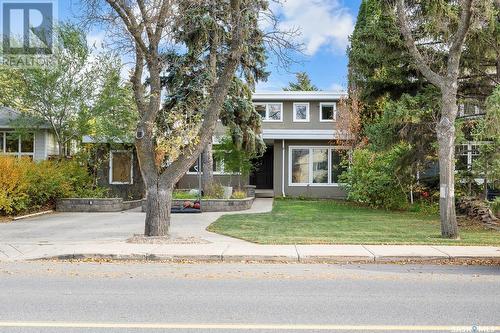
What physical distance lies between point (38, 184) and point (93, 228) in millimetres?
5387

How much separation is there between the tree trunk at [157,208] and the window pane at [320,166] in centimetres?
1543

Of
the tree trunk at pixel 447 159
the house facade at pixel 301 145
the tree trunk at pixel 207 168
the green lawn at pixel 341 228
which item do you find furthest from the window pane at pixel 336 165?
the tree trunk at pixel 447 159

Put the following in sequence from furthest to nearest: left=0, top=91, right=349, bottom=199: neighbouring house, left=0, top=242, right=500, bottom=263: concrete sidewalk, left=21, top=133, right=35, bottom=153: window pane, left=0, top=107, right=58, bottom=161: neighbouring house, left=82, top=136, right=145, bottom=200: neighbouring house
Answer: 1. left=21, top=133, right=35, bottom=153: window pane
2. left=0, top=91, right=349, bottom=199: neighbouring house
3. left=0, top=107, right=58, bottom=161: neighbouring house
4. left=82, top=136, right=145, bottom=200: neighbouring house
5. left=0, top=242, right=500, bottom=263: concrete sidewalk

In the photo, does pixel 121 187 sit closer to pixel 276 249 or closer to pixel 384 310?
pixel 276 249

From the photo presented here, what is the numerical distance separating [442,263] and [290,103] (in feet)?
64.1

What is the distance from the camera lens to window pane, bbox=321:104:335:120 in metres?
28.8

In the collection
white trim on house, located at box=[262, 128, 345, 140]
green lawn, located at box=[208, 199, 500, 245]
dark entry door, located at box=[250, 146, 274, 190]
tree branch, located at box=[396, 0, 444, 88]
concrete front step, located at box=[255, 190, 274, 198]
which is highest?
tree branch, located at box=[396, 0, 444, 88]

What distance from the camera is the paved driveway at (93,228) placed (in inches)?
510

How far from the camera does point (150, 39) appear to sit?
12.4 metres

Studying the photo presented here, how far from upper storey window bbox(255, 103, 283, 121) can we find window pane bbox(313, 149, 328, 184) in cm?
338

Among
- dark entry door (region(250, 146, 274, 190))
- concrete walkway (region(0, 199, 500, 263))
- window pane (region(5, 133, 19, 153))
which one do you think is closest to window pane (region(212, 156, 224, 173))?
dark entry door (region(250, 146, 274, 190))

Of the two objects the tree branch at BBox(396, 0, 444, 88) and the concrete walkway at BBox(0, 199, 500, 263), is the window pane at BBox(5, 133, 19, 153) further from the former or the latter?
the tree branch at BBox(396, 0, 444, 88)

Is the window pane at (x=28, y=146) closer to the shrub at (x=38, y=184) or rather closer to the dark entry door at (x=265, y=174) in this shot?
the shrub at (x=38, y=184)

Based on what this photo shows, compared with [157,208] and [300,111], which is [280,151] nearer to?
[300,111]
